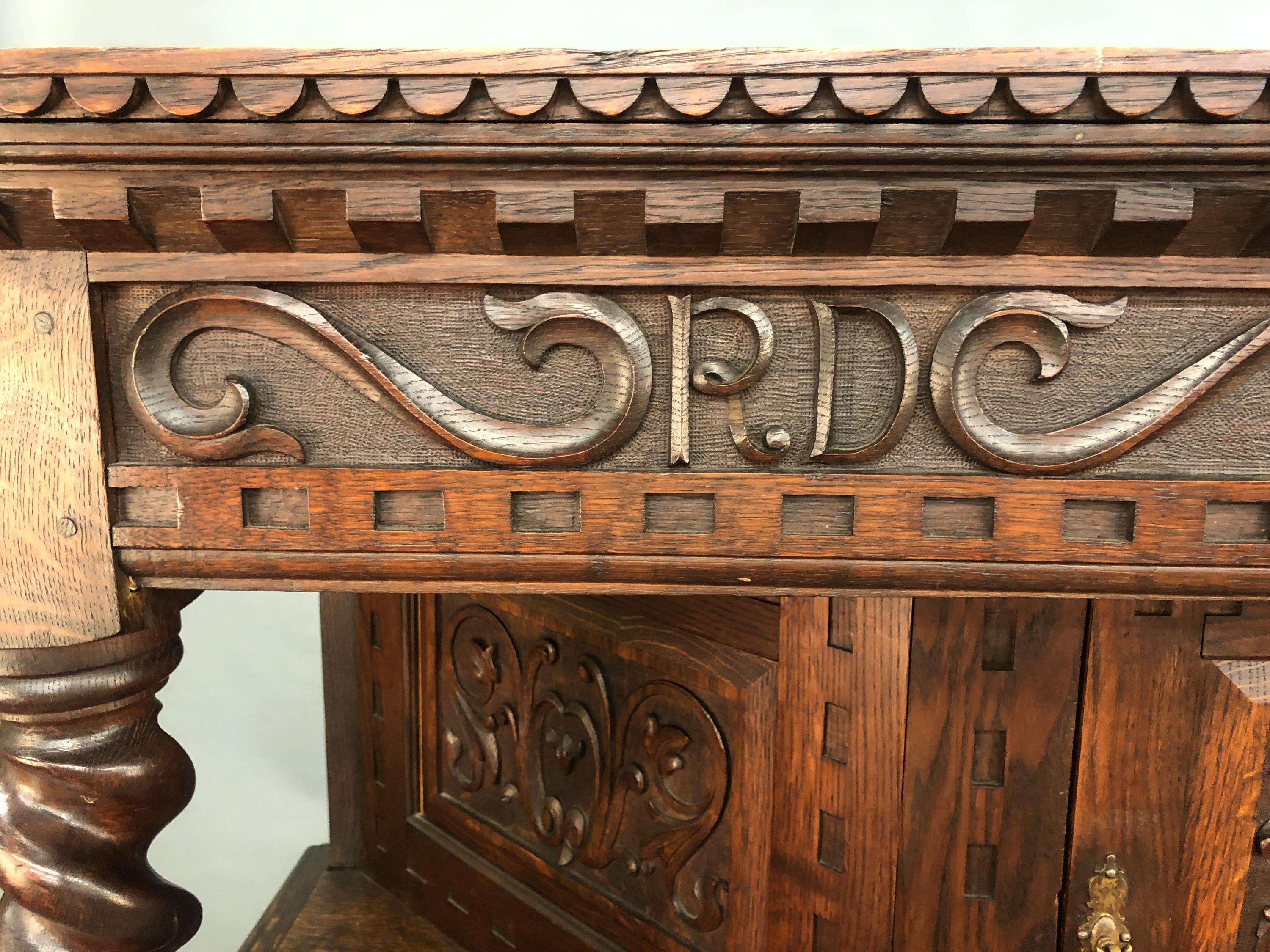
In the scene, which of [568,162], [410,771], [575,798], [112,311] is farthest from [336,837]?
[568,162]

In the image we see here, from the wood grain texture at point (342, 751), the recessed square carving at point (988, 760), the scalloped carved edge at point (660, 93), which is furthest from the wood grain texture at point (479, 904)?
the scalloped carved edge at point (660, 93)

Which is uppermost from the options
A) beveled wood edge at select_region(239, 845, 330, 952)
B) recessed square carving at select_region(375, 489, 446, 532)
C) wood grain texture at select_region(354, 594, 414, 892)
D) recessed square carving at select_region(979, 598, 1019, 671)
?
recessed square carving at select_region(375, 489, 446, 532)

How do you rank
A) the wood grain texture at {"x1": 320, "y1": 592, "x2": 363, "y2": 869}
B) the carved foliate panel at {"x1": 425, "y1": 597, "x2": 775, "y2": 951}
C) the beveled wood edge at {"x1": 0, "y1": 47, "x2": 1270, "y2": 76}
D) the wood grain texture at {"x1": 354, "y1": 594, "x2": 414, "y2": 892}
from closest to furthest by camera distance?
the beveled wood edge at {"x1": 0, "y1": 47, "x2": 1270, "y2": 76}, the carved foliate panel at {"x1": 425, "y1": 597, "x2": 775, "y2": 951}, the wood grain texture at {"x1": 354, "y1": 594, "x2": 414, "y2": 892}, the wood grain texture at {"x1": 320, "y1": 592, "x2": 363, "y2": 869}

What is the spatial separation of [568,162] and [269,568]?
0.26m

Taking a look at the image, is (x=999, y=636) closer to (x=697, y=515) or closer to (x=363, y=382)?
(x=697, y=515)

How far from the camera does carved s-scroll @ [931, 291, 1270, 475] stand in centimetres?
43

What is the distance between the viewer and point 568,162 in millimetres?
409

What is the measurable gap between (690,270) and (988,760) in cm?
40

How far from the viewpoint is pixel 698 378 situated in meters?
0.44

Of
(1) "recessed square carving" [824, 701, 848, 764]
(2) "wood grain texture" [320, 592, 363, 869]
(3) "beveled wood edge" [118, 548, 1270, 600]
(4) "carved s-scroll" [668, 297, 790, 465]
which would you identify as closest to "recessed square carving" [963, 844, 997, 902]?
(1) "recessed square carving" [824, 701, 848, 764]

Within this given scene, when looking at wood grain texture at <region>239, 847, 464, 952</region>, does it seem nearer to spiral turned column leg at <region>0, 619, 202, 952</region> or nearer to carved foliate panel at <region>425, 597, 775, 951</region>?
carved foliate panel at <region>425, 597, 775, 951</region>

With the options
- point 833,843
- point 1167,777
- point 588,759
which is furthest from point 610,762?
point 1167,777

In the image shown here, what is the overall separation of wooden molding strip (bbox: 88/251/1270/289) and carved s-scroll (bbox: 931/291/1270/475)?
0.01 metres

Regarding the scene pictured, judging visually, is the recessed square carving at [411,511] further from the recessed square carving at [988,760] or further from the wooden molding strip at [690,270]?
the recessed square carving at [988,760]
